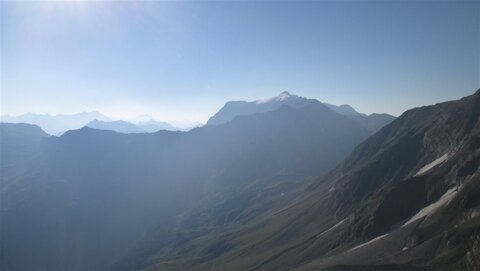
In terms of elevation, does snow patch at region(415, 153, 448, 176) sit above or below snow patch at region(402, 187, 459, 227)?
above

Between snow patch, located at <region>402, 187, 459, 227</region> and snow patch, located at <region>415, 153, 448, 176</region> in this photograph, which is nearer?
snow patch, located at <region>402, 187, 459, 227</region>

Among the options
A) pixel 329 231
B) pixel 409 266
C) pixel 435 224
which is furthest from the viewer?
pixel 329 231

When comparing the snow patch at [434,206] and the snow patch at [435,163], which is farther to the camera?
the snow patch at [435,163]

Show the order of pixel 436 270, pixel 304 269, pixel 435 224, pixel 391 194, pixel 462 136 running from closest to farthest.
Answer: pixel 436 270 < pixel 435 224 < pixel 304 269 < pixel 391 194 < pixel 462 136

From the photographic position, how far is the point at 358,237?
6363 inches

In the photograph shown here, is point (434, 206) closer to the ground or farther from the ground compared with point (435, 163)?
closer to the ground

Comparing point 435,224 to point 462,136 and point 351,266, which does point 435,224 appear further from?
point 462,136

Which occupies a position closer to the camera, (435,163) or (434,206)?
(434,206)

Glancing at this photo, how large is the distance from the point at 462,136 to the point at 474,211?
8066cm

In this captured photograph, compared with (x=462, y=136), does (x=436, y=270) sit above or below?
below

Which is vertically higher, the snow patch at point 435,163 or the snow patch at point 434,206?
the snow patch at point 435,163

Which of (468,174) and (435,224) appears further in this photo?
(468,174)

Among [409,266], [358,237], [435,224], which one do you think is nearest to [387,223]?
[358,237]

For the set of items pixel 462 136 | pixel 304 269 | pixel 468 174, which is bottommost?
pixel 304 269
